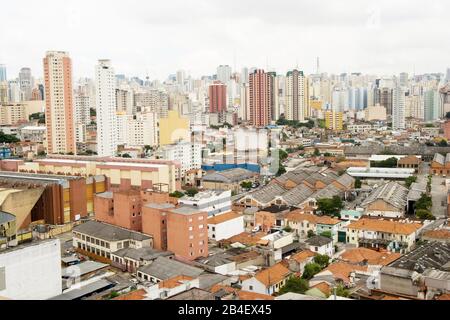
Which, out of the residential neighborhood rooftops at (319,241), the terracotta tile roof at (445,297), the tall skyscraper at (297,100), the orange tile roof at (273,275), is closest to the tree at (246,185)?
the residential neighborhood rooftops at (319,241)

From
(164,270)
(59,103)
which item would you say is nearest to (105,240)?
(164,270)

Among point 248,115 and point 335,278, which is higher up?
point 248,115

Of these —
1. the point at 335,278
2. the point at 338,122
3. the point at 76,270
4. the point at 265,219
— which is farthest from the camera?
the point at 338,122

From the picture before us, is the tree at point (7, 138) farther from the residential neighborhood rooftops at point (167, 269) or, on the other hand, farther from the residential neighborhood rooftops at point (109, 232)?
the residential neighborhood rooftops at point (167, 269)

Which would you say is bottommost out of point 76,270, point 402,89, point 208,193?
point 76,270

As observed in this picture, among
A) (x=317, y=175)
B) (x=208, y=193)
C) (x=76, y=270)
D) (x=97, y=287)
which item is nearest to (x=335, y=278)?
(x=97, y=287)
